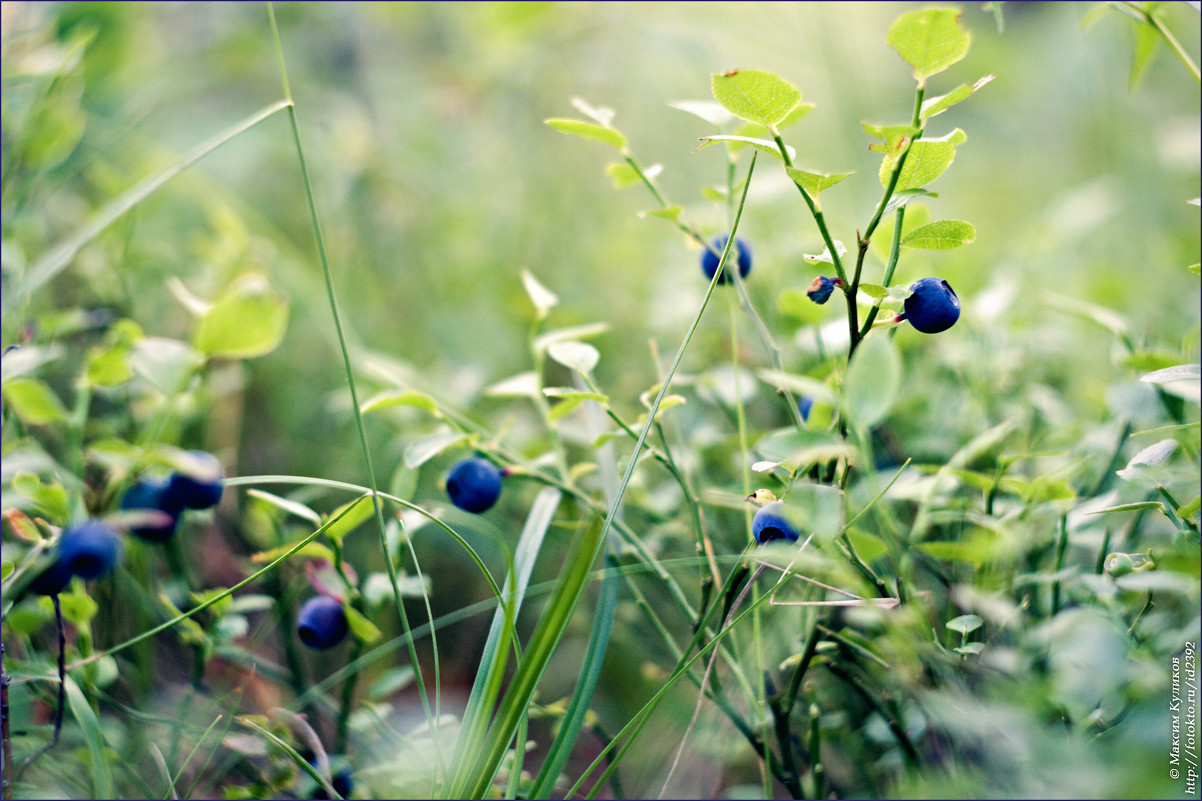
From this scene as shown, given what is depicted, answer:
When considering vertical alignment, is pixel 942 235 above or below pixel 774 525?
above

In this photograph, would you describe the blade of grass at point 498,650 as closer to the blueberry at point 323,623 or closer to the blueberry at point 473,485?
the blueberry at point 473,485

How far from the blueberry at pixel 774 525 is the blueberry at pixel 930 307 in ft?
Answer: 0.48

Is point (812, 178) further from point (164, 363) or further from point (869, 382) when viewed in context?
Answer: point (164, 363)

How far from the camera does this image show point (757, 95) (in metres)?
0.45

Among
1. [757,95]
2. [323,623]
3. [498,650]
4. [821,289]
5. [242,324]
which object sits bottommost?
[323,623]

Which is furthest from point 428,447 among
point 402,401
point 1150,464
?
point 1150,464

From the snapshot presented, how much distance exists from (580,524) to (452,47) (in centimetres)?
164

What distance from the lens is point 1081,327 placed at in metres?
1.16

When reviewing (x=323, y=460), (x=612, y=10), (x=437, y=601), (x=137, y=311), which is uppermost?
(x=612, y=10)

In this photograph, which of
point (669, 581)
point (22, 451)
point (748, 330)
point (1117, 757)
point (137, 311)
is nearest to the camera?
point (1117, 757)

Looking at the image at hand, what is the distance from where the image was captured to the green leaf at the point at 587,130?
57 centimetres

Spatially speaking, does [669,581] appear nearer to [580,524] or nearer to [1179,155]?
[580,524]

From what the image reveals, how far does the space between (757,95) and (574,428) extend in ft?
1.44

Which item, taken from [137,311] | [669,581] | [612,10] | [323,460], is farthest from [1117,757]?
[612,10]
